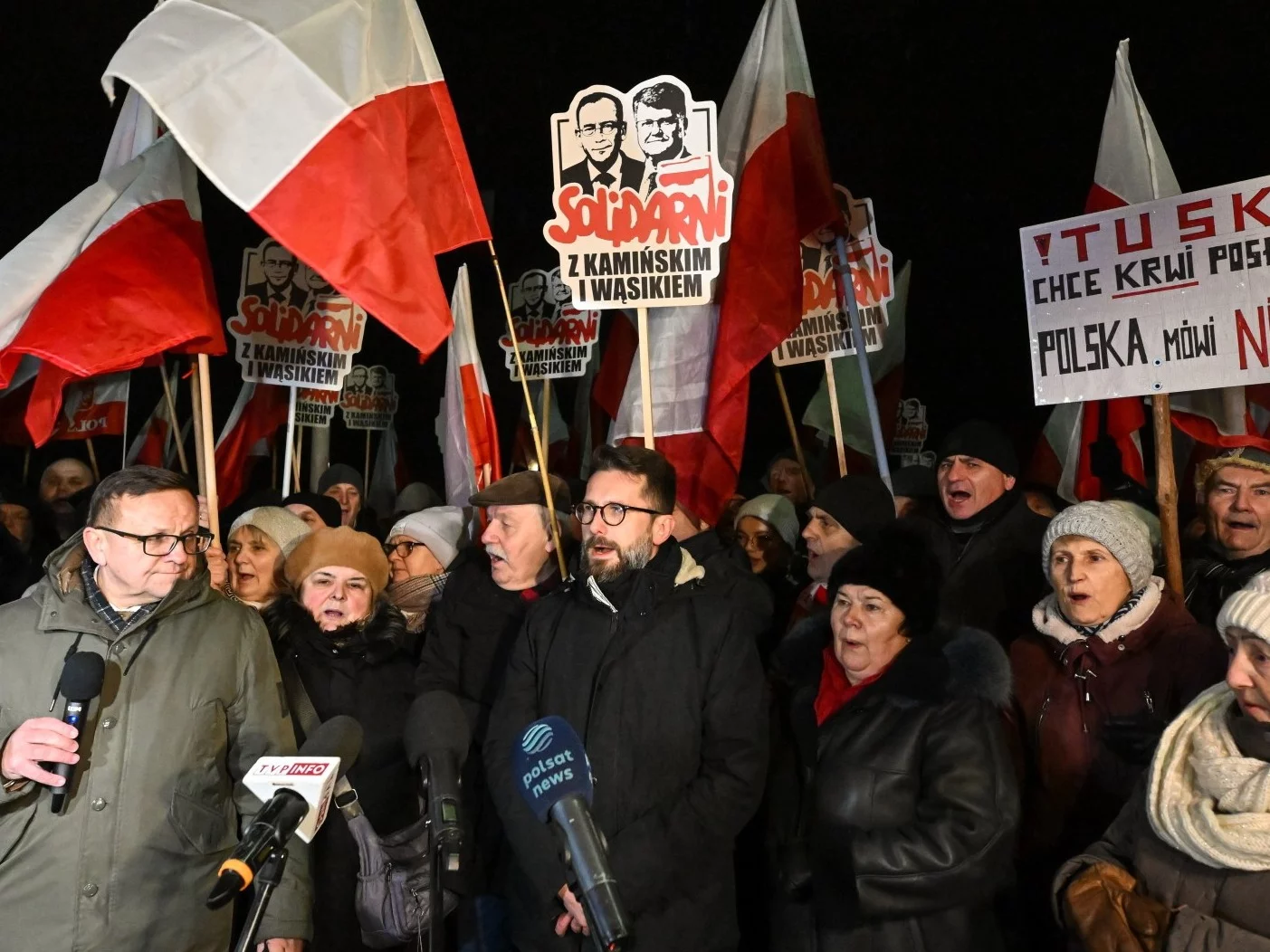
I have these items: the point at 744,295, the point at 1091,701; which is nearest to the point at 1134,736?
the point at 1091,701

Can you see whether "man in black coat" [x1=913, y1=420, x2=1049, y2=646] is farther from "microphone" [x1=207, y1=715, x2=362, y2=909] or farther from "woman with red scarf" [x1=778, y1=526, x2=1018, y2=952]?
"microphone" [x1=207, y1=715, x2=362, y2=909]

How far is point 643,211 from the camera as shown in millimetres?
4367

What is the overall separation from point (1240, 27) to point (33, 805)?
35.2 feet

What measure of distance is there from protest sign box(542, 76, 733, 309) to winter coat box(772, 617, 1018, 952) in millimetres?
1808

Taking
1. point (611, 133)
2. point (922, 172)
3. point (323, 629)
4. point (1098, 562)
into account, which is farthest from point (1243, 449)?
point (922, 172)

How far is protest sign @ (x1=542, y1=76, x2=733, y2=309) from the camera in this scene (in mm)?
4352

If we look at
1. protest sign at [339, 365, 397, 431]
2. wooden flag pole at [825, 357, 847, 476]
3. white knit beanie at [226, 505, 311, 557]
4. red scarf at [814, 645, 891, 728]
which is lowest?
red scarf at [814, 645, 891, 728]

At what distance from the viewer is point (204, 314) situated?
183 inches

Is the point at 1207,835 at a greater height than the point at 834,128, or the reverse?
the point at 834,128

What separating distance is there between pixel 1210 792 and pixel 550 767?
144 centimetres

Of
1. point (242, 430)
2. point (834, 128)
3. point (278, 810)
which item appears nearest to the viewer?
point (278, 810)

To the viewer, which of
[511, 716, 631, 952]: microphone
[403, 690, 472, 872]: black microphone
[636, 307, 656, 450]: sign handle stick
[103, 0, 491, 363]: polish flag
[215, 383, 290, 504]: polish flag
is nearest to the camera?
[511, 716, 631, 952]: microphone

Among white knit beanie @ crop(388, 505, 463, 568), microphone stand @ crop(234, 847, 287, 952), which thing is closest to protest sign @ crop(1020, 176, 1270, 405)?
white knit beanie @ crop(388, 505, 463, 568)

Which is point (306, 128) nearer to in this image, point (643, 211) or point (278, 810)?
point (643, 211)
